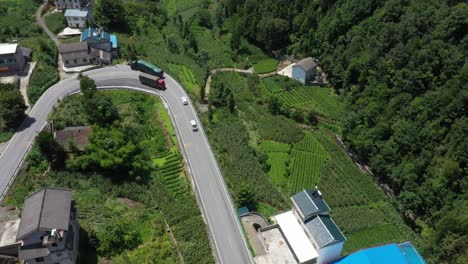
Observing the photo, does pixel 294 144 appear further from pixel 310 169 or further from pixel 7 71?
pixel 7 71

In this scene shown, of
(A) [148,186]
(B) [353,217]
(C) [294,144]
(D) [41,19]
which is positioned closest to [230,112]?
(C) [294,144]

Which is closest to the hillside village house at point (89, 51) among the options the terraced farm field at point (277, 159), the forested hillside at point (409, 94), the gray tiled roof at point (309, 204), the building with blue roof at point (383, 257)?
the terraced farm field at point (277, 159)

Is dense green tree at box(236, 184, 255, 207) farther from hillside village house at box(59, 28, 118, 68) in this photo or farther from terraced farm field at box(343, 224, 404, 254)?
hillside village house at box(59, 28, 118, 68)

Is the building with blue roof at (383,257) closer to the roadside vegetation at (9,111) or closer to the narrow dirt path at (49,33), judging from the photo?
the roadside vegetation at (9,111)

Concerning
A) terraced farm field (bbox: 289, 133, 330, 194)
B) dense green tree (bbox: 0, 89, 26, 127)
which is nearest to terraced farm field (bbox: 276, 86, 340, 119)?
terraced farm field (bbox: 289, 133, 330, 194)

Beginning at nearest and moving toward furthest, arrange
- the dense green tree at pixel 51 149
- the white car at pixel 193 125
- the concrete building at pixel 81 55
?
the dense green tree at pixel 51 149 < the white car at pixel 193 125 < the concrete building at pixel 81 55
